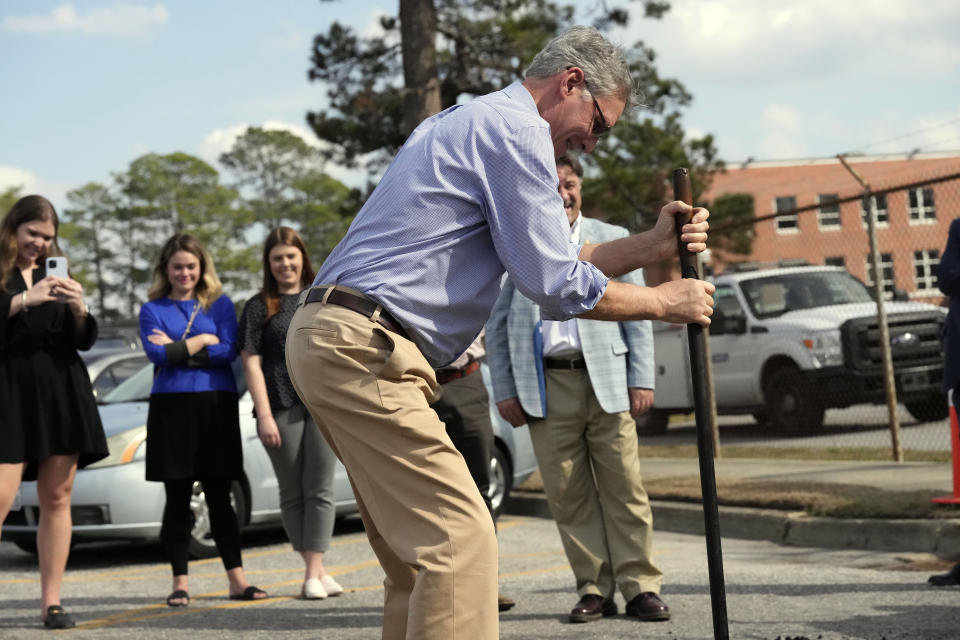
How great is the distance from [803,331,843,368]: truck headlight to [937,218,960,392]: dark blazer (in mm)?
7855

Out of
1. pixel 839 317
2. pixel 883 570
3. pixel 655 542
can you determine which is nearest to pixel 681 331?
pixel 839 317

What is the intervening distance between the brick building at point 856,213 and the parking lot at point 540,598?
195 cm

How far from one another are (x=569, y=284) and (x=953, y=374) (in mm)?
3599

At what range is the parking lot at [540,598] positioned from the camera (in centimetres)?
543

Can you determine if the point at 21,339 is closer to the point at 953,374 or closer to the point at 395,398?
the point at 395,398

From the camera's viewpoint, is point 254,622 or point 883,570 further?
point 883,570

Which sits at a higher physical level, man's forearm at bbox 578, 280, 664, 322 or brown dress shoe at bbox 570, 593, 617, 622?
man's forearm at bbox 578, 280, 664, 322

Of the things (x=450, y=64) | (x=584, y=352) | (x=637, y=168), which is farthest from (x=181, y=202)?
(x=584, y=352)

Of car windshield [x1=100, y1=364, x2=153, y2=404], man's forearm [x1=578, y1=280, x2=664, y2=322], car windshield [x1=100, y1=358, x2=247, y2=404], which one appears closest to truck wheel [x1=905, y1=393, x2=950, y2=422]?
car windshield [x1=100, y1=358, x2=247, y2=404]

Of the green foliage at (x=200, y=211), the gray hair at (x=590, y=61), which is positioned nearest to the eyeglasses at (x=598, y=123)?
the gray hair at (x=590, y=61)

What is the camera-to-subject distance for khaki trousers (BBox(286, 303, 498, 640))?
10.5 ft

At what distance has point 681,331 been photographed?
16219 millimetres

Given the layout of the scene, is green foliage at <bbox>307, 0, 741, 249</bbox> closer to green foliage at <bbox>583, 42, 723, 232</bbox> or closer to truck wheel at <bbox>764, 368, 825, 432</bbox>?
truck wheel at <bbox>764, 368, 825, 432</bbox>

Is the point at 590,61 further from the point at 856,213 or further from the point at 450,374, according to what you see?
the point at 856,213
